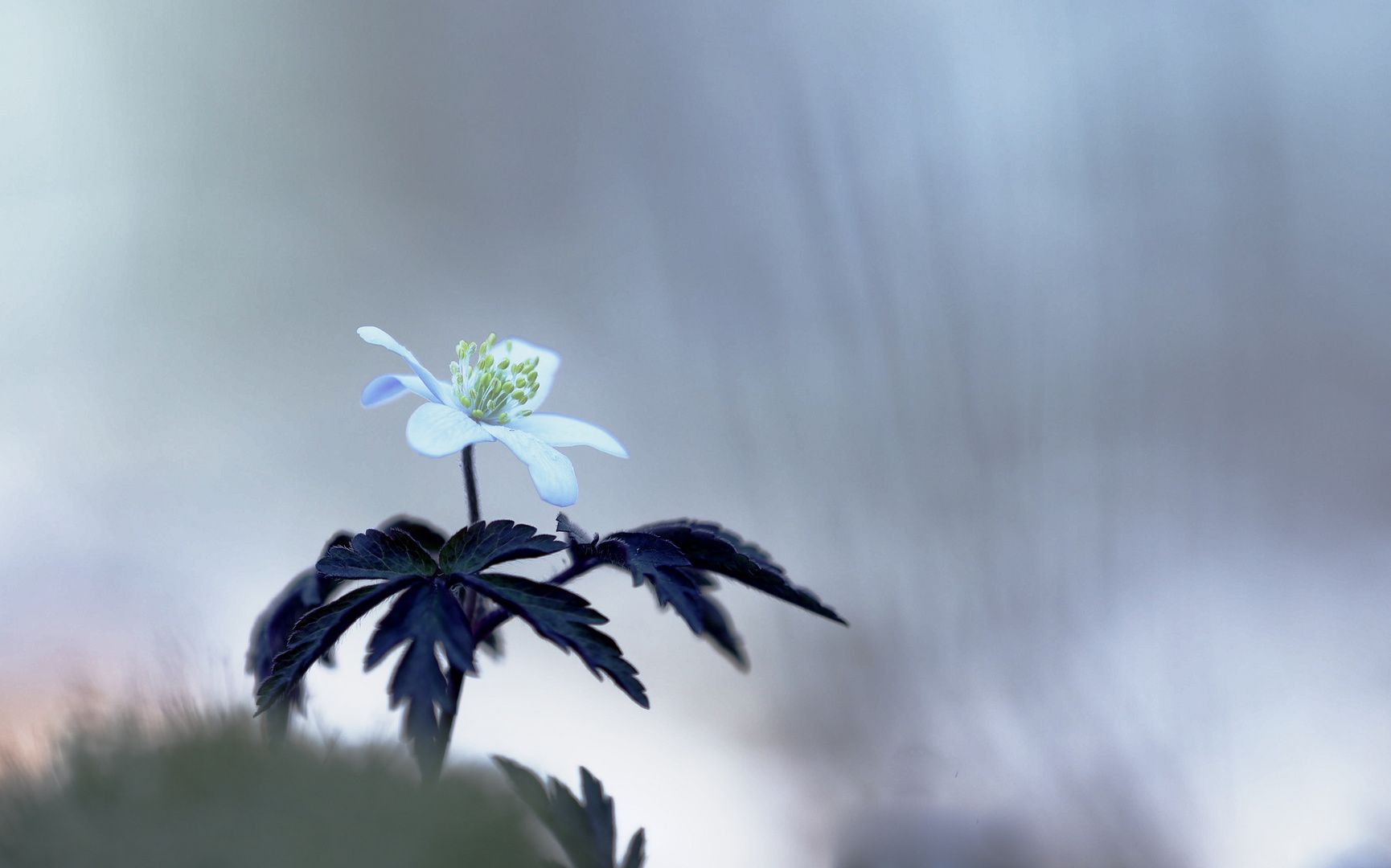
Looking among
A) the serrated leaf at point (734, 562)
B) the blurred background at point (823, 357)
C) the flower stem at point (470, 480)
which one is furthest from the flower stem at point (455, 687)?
the blurred background at point (823, 357)

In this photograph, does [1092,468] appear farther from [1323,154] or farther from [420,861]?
[420,861]

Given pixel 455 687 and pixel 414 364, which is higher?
pixel 414 364

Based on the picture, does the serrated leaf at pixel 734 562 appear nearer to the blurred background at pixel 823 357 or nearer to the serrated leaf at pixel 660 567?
the serrated leaf at pixel 660 567

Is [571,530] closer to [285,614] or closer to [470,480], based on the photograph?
[470,480]

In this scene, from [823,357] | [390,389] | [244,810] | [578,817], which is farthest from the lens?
[823,357]

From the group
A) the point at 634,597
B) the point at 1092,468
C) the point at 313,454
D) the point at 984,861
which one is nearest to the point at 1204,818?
the point at 984,861

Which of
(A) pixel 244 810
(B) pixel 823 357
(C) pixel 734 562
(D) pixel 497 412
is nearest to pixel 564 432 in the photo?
(D) pixel 497 412
